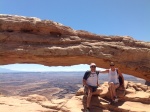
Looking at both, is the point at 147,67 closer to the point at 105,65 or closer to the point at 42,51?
the point at 105,65

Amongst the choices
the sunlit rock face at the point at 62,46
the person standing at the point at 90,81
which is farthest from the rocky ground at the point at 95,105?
the sunlit rock face at the point at 62,46

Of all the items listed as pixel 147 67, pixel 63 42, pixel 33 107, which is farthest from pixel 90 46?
pixel 33 107

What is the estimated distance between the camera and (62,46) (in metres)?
18.4

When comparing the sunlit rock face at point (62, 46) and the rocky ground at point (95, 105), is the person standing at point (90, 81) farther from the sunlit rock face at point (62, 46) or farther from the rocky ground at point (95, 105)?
the sunlit rock face at point (62, 46)

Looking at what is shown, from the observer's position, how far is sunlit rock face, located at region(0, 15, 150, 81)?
58.4 feet

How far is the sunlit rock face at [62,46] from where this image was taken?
58.4ft

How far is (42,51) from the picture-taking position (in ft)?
58.4

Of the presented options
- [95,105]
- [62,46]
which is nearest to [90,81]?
[95,105]

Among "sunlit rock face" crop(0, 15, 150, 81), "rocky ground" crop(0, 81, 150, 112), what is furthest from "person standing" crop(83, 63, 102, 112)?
"sunlit rock face" crop(0, 15, 150, 81)

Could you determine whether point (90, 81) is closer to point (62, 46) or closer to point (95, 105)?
point (95, 105)

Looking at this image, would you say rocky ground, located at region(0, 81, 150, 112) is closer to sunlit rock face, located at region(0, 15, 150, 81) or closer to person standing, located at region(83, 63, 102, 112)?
person standing, located at region(83, 63, 102, 112)

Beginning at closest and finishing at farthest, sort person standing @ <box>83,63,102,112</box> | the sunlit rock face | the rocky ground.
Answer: person standing @ <box>83,63,102,112</box> < the rocky ground < the sunlit rock face

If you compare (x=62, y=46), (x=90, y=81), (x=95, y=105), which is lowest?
(x=95, y=105)

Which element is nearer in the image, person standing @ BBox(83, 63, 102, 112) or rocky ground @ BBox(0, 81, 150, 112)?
person standing @ BBox(83, 63, 102, 112)
